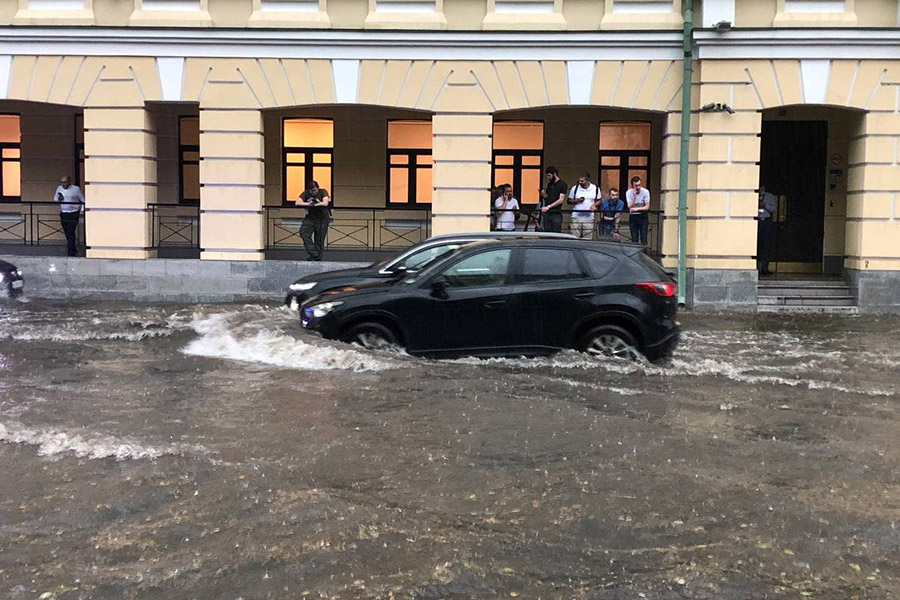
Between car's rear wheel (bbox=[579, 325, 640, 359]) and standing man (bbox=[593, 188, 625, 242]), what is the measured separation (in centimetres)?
732

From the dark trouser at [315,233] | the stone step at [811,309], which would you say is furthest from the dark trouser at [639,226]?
the dark trouser at [315,233]

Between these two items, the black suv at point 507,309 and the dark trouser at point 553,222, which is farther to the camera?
the dark trouser at point 553,222

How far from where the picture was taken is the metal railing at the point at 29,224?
1908 centimetres

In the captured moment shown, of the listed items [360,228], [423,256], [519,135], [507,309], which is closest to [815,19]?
[519,135]

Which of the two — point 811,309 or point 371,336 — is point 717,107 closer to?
point 811,309

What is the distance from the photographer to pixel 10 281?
14602mm

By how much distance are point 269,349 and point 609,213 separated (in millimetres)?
8654

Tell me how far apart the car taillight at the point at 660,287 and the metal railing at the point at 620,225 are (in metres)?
6.57

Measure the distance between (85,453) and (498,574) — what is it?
3.43m

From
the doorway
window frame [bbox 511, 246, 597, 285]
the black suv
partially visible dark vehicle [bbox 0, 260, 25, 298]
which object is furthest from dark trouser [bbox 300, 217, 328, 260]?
the doorway

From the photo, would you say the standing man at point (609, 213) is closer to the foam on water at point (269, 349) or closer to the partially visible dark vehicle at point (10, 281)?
the foam on water at point (269, 349)

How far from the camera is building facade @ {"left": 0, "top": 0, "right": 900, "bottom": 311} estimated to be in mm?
15203

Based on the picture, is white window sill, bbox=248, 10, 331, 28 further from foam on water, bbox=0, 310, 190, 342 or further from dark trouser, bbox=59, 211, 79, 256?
foam on water, bbox=0, 310, 190, 342

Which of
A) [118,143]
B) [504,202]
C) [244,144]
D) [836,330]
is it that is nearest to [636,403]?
[836,330]
